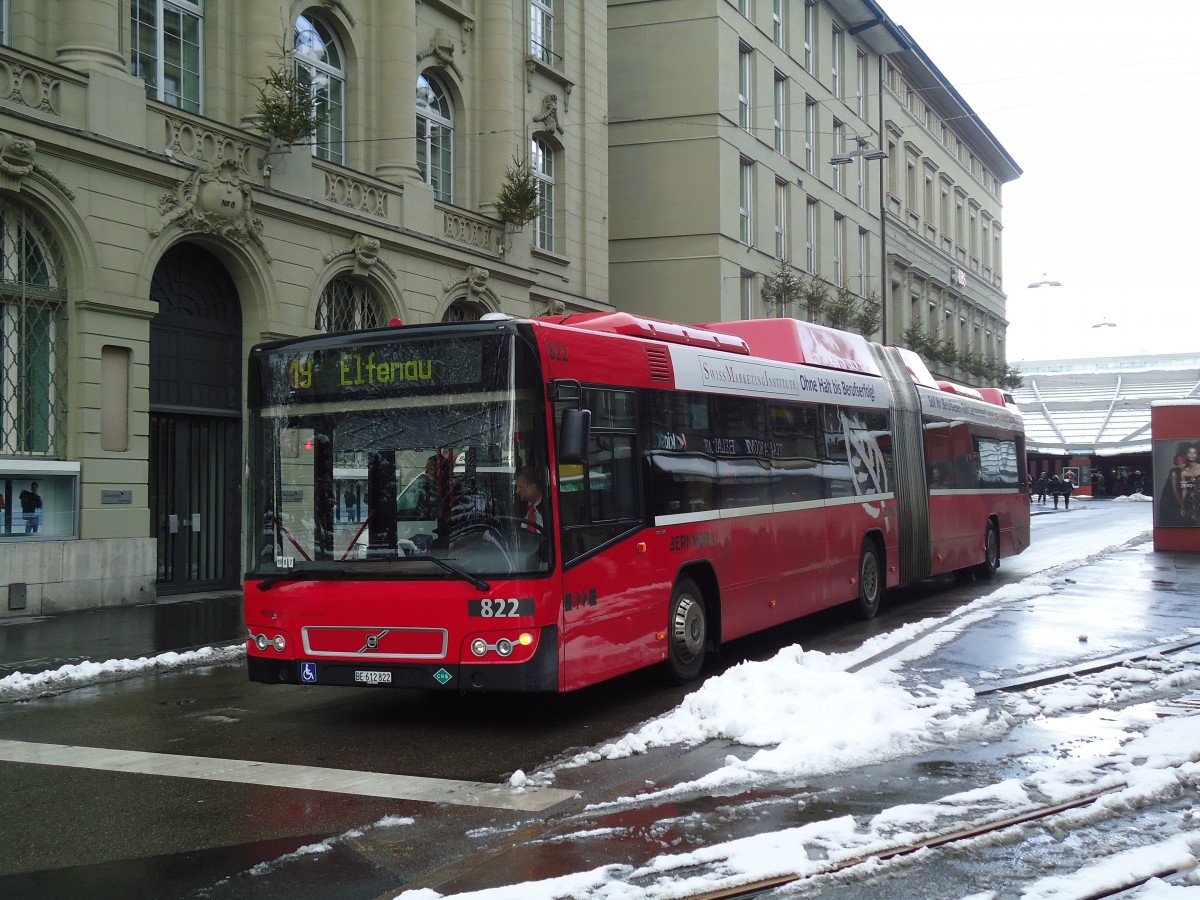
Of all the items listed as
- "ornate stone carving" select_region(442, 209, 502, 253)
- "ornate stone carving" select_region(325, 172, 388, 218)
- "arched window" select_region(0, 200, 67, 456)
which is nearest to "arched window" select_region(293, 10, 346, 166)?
"ornate stone carving" select_region(325, 172, 388, 218)

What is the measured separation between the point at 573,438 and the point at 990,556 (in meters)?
13.8

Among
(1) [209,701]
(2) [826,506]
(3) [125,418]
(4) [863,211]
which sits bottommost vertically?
(1) [209,701]

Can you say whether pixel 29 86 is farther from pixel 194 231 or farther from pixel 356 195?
pixel 356 195

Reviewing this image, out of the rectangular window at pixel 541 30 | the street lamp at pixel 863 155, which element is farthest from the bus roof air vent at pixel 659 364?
the street lamp at pixel 863 155

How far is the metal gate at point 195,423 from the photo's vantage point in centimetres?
1862

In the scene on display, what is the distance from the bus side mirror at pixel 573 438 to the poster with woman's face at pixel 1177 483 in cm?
2084

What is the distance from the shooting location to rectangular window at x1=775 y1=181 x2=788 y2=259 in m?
39.8

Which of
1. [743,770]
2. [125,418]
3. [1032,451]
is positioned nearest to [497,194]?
[125,418]

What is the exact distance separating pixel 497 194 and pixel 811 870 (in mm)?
21676

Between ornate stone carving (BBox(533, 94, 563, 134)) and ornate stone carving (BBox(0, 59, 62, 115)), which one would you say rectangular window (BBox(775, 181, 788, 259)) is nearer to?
ornate stone carving (BBox(533, 94, 563, 134))

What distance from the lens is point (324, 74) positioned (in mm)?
22172

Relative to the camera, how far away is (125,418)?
17.2m

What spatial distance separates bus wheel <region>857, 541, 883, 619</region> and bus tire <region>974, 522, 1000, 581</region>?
543 centimetres

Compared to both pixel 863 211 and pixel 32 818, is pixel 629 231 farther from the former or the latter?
pixel 32 818
